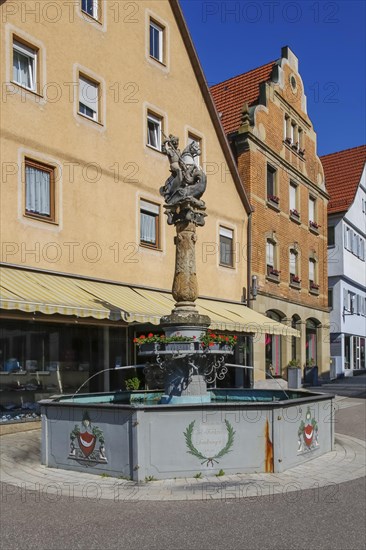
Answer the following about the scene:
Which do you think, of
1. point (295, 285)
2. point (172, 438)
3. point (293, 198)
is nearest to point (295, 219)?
point (293, 198)

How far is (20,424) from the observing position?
1346 cm

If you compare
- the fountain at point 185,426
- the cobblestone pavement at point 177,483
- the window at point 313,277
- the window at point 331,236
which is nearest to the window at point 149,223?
the fountain at point 185,426

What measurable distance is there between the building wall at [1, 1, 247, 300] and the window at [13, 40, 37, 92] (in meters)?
0.21

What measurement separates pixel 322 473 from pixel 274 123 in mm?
19844

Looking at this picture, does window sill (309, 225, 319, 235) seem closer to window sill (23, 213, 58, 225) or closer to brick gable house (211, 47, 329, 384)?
brick gable house (211, 47, 329, 384)

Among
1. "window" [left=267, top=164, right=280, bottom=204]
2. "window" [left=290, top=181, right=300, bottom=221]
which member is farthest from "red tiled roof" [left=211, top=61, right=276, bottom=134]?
"window" [left=290, top=181, right=300, bottom=221]

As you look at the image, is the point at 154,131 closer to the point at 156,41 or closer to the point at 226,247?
the point at 156,41

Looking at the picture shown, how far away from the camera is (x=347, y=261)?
36219mm

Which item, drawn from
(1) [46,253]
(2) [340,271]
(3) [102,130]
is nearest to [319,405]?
(1) [46,253]

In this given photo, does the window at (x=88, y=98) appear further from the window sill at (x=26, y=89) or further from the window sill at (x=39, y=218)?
the window sill at (x=39, y=218)

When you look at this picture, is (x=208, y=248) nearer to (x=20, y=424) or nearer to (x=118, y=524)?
(x=20, y=424)

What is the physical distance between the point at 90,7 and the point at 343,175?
1062 inches

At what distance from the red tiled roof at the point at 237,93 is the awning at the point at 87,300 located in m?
10.2

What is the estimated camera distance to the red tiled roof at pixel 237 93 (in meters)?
26.2
